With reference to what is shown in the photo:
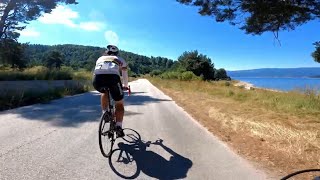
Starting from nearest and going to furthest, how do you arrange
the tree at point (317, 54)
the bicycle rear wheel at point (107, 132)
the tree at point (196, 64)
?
the bicycle rear wheel at point (107, 132) → the tree at point (317, 54) → the tree at point (196, 64)

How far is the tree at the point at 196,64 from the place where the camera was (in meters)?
95.4

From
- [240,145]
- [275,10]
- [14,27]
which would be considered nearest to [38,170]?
[240,145]

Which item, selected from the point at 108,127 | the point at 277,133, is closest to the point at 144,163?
the point at 108,127

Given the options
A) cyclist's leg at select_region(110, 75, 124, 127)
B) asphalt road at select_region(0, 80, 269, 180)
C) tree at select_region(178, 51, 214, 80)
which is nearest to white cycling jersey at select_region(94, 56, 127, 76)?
cyclist's leg at select_region(110, 75, 124, 127)

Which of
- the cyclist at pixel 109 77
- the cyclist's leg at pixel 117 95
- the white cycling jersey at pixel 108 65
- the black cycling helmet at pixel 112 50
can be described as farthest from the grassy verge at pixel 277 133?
the black cycling helmet at pixel 112 50

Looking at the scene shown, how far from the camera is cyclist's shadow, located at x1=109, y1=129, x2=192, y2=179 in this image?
523 centimetres

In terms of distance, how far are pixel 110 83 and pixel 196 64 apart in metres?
90.0

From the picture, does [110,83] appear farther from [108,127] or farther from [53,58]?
[53,58]

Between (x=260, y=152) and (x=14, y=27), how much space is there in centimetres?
2802

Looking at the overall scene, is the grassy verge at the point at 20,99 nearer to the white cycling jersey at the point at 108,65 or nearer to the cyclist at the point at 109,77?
the cyclist at the point at 109,77

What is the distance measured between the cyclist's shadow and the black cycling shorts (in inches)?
41.8

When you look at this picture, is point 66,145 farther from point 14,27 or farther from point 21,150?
point 14,27

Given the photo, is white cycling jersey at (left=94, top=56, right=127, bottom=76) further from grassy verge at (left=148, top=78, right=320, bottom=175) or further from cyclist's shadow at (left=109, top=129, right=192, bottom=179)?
grassy verge at (left=148, top=78, right=320, bottom=175)

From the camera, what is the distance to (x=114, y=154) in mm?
6242
